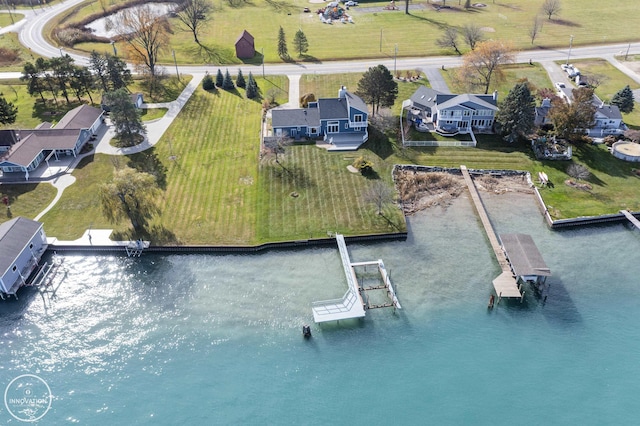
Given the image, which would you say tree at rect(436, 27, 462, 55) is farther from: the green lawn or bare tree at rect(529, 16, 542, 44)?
the green lawn

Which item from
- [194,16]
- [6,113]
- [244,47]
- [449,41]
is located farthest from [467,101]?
[6,113]

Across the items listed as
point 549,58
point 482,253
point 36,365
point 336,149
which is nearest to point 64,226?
point 36,365

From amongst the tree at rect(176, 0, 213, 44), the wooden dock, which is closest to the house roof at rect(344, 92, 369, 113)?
the wooden dock

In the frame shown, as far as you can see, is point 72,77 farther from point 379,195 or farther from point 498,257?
point 498,257

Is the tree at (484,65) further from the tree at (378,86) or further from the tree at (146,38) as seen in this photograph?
the tree at (146,38)

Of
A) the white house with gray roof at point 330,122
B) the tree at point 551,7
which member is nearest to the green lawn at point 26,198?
the white house with gray roof at point 330,122

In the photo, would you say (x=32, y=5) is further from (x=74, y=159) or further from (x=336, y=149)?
(x=336, y=149)
